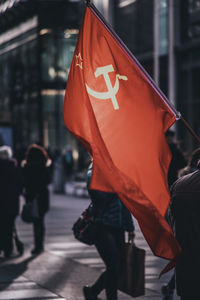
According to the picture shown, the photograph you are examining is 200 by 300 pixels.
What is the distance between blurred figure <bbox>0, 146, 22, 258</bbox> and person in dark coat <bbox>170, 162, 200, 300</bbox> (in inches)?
289

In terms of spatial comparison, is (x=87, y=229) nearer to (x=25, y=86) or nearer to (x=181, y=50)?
(x=181, y=50)

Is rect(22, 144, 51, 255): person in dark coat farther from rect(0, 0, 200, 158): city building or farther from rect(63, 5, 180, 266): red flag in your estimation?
rect(0, 0, 200, 158): city building

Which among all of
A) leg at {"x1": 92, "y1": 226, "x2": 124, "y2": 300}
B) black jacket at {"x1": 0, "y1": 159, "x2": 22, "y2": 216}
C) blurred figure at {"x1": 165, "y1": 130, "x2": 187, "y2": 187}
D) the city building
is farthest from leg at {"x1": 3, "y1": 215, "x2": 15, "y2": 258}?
the city building

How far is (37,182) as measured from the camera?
11875mm

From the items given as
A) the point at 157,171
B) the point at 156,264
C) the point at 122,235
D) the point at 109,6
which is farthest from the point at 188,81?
the point at 157,171

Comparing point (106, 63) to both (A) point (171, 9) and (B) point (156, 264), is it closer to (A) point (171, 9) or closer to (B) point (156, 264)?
(B) point (156, 264)

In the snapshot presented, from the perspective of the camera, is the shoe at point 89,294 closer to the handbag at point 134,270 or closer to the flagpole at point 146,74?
the handbag at point 134,270

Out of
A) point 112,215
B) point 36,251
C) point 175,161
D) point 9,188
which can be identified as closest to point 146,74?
point 112,215

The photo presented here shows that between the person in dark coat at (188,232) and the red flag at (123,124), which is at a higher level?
the red flag at (123,124)

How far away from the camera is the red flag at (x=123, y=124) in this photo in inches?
189

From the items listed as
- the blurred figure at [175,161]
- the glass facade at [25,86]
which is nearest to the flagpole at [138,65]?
the blurred figure at [175,161]

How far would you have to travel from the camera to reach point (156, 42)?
2986cm

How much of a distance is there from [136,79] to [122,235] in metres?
2.32

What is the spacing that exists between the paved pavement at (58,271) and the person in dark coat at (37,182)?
325mm
